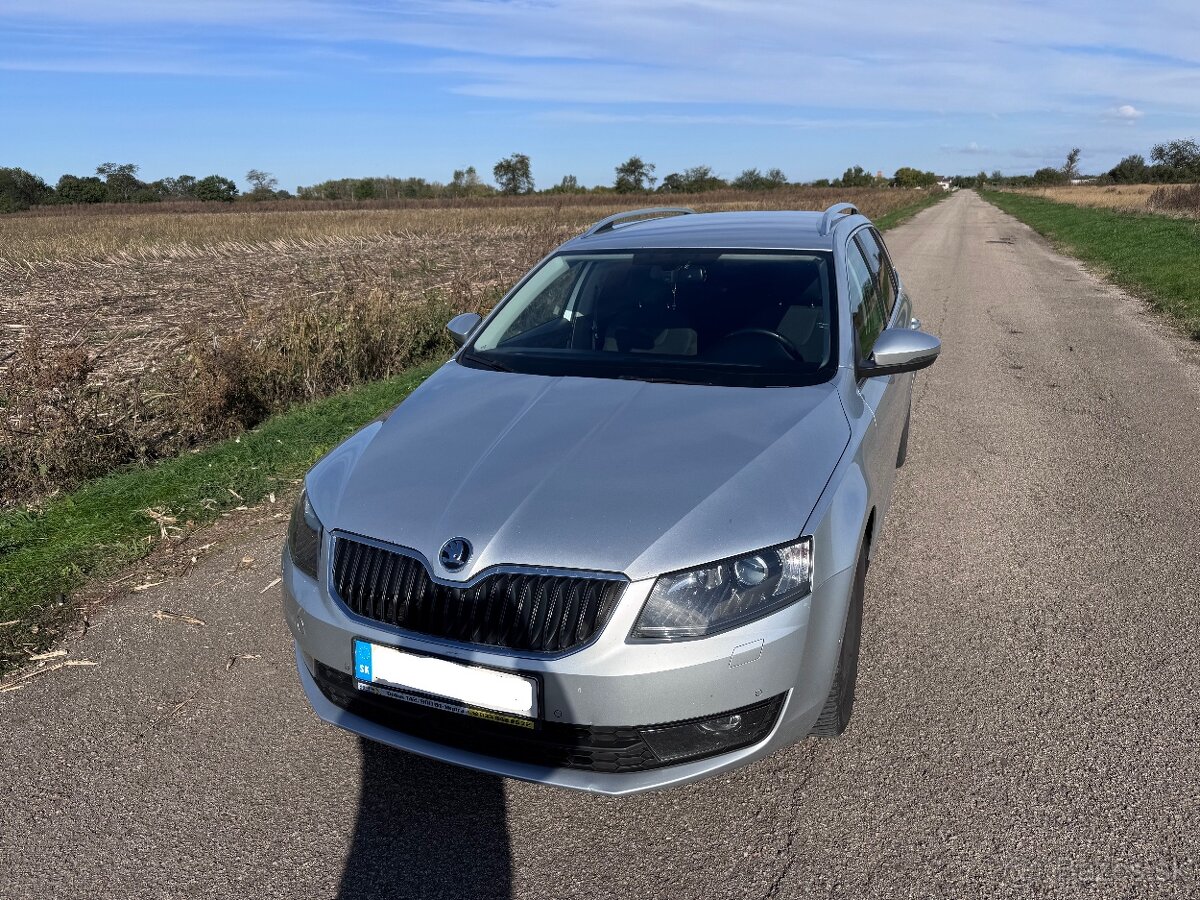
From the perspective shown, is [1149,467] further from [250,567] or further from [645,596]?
[250,567]

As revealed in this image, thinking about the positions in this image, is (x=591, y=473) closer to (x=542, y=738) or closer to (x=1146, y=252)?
(x=542, y=738)

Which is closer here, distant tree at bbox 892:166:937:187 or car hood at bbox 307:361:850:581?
car hood at bbox 307:361:850:581

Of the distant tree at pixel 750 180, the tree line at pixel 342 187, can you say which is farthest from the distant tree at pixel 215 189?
the distant tree at pixel 750 180

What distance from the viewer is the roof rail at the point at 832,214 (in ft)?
14.0

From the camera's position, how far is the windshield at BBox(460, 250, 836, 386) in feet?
11.3

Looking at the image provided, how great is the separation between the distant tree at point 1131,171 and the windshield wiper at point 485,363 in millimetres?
104118

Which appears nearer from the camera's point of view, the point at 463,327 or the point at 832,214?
the point at 463,327

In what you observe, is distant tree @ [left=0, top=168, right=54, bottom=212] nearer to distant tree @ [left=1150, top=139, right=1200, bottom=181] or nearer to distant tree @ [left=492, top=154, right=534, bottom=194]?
distant tree @ [left=492, top=154, right=534, bottom=194]

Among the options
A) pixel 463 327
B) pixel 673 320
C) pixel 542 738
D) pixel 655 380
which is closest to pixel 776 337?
pixel 673 320

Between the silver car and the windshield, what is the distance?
7cm

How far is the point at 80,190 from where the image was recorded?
7300 cm

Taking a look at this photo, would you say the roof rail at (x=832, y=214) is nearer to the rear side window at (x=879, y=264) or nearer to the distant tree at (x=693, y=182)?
the rear side window at (x=879, y=264)

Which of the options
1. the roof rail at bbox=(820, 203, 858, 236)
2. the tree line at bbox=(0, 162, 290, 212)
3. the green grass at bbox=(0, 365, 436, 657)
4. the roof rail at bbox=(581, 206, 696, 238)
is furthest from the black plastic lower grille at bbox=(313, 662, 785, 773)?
the tree line at bbox=(0, 162, 290, 212)

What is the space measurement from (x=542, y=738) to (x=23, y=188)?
280 feet
